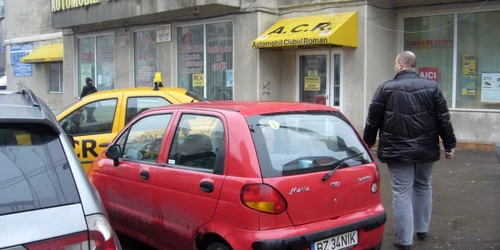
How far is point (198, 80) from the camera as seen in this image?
543 inches

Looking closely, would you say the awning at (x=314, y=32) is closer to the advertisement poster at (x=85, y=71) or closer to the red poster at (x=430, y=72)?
the red poster at (x=430, y=72)

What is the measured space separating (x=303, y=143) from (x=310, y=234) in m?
0.72

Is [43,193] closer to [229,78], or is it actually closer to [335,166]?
[335,166]

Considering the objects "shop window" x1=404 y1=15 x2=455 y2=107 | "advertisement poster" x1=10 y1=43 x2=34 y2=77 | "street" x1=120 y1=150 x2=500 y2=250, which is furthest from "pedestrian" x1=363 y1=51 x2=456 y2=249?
"advertisement poster" x1=10 y1=43 x2=34 y2=77

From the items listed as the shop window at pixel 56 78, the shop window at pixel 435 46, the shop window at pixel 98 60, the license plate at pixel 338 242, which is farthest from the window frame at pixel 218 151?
the shop window at pixel 56 78

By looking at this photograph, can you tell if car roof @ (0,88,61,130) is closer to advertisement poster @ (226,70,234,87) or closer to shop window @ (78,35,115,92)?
advertisement poster @ (226,70,234,87)

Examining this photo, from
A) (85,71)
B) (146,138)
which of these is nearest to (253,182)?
(146,138)

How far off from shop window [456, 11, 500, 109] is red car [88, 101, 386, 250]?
7.61 m

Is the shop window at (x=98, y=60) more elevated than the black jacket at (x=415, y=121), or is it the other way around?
the shop window at (x=98, y=60)

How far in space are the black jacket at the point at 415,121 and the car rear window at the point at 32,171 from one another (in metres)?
3.25

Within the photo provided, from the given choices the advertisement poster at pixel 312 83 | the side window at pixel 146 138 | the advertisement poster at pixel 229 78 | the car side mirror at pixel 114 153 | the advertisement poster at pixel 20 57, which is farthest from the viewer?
the advertisement poster at pixel 20 57

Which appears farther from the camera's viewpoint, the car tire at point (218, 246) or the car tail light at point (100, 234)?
the car tire at point (218, 246)

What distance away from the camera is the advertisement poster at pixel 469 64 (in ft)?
35.4

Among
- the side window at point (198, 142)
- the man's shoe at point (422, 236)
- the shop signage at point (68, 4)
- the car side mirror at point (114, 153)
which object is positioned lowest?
the man's shoe at point (422, 236)
